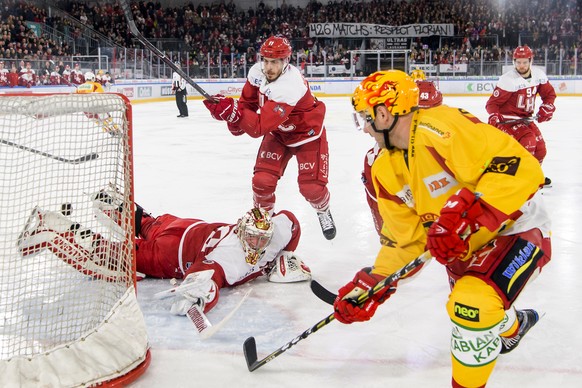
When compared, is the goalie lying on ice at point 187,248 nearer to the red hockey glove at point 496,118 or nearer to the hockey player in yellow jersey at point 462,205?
the hockey player in yellow jersey at point 462,205

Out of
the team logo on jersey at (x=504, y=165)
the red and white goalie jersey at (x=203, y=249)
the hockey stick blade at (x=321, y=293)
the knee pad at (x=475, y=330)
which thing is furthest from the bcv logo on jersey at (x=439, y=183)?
the red and white goalie jersey at (x=203, y=249)

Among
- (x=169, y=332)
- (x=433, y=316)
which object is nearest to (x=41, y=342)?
(x=169, y=332)

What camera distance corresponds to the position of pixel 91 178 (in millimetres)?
2561

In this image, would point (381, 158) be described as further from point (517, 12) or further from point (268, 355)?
point (517, 12)

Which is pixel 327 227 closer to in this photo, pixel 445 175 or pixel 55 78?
pixel 445 175

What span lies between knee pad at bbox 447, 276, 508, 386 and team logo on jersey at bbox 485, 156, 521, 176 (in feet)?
0.95

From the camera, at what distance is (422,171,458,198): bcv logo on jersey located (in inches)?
70.9

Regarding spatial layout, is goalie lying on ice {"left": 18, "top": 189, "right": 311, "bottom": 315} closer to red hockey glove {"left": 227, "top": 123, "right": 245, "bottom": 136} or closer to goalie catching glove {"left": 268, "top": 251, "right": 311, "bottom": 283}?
goalie catching glove {"left": 268, "top": 251, "right": 311, "bottom": 283}

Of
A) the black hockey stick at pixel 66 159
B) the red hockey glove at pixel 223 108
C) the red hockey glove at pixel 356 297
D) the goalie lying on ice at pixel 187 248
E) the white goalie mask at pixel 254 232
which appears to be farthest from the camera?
the red hockey glove at pixel 223 108

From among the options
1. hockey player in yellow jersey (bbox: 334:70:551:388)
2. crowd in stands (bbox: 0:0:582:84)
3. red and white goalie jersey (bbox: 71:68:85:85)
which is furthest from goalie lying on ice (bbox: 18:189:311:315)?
crowd in stands (bbox: 0:0:582:84)

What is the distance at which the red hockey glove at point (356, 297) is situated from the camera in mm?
1902

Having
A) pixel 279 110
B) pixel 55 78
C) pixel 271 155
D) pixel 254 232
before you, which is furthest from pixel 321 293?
pixel 55 78

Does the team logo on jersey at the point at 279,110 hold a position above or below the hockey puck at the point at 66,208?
above

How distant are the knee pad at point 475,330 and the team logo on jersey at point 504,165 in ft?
0.95
